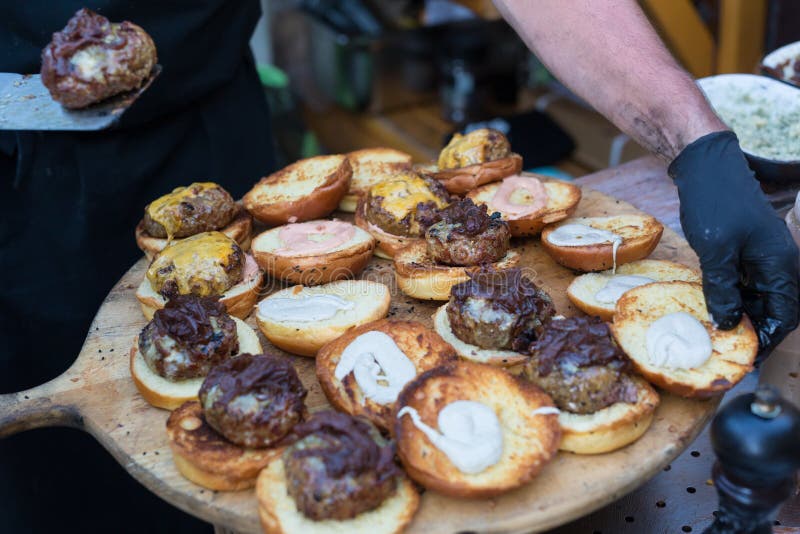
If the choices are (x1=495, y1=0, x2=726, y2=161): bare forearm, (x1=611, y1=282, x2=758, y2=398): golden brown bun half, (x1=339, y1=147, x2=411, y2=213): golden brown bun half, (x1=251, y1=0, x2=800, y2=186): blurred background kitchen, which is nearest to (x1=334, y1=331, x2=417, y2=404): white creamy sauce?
(x1=611, y1=282, x2=758, y2=398): golden brown bun half

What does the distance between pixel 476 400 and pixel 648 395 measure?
585mm

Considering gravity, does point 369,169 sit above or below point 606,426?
above

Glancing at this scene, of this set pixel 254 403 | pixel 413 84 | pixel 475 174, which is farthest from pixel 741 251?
pixel 413 84

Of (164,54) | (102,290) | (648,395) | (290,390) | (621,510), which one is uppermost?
(164,54)

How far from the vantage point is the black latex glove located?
270cm

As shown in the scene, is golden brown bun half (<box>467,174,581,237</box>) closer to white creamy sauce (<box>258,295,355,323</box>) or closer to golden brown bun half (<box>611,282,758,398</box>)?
golden brown bun half (<box>611,282,758,398</box>)

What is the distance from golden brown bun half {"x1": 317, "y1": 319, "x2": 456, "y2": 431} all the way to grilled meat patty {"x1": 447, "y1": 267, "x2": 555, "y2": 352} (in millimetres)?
121

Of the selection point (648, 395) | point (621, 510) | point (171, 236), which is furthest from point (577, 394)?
point (171, 236)

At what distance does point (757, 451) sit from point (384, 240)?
2.02 m

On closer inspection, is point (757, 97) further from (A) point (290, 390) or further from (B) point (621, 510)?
(A) point (290, 390)

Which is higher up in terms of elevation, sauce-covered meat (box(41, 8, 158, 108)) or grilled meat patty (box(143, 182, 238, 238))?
sauce-covered meat (box(41, 8, 158, 108))

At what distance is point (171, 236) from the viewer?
351cm

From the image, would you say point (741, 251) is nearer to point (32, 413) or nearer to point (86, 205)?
point (32, 413)

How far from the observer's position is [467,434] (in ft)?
7.59
